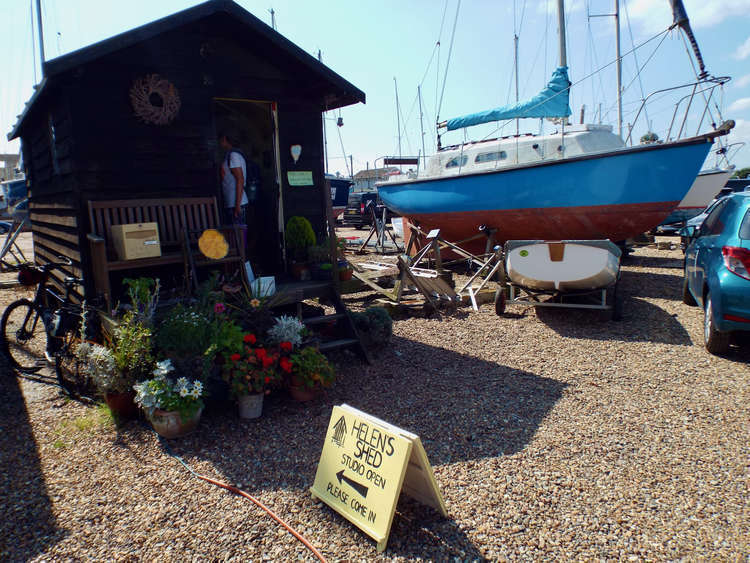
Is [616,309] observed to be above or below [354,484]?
above

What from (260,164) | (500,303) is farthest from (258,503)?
(260,164)

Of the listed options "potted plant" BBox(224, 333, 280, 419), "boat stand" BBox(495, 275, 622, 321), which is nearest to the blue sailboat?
"boat stand" BBox(495, 275, 622, 321)

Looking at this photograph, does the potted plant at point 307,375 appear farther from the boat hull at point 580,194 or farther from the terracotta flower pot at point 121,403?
the boat hull at point 580,194

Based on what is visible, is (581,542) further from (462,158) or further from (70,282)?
(462,158)

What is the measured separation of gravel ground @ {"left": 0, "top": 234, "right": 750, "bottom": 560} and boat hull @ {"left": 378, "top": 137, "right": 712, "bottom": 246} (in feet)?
14.7

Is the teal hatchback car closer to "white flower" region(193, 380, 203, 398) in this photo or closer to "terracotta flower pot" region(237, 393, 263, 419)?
"terracotta flower pot" region(237, 393, 263, 419)

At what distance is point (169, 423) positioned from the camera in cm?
399

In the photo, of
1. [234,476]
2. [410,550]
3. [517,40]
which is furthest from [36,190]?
[517,40]

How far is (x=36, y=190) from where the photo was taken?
8.63 metres

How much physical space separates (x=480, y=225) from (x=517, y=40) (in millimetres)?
15365

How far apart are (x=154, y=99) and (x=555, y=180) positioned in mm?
7694

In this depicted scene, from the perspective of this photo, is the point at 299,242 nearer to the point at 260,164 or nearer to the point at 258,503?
the point at 260,164

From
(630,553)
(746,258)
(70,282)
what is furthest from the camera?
(70,282)

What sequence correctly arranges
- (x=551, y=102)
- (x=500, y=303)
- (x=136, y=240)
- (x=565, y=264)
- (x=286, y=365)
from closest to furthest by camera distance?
(x=286, y=365)
(x=136, y=240)
(x=565, y=264)
(x=500, y=303)
(x=551, y=102)
